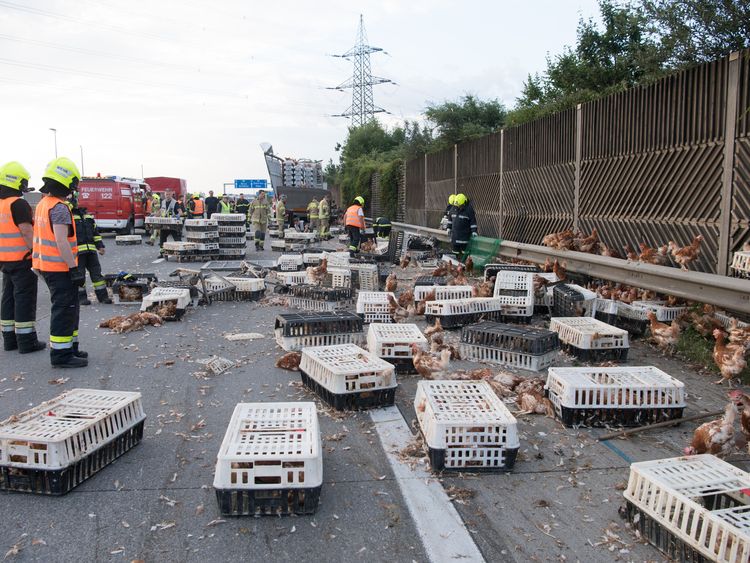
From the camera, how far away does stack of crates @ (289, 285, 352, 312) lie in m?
10.6

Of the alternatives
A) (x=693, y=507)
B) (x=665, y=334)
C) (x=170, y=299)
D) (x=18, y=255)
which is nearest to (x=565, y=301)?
(x=665, y=334)

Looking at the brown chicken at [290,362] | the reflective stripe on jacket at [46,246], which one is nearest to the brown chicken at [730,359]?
the brown chicken at [290,362]

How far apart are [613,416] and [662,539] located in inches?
72.9

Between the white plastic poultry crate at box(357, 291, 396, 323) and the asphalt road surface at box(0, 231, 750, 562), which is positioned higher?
the white plastic poultry crate at box(357, 291, 396, 323)

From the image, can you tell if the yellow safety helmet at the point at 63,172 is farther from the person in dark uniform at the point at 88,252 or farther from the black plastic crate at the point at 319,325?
the person in dark uniform at the point at 88,252

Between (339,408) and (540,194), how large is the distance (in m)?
10.4

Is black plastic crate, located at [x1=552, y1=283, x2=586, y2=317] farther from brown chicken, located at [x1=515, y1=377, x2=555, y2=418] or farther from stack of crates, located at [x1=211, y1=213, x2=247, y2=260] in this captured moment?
stack of crates, located at [x1=211, y1=213, x2=247, y2=260]

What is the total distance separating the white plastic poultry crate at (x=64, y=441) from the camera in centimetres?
386

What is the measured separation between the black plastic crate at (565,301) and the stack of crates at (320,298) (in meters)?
3.47

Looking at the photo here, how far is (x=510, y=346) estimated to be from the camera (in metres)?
6.85

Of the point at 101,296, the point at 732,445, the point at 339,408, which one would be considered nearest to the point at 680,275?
the point at 732,445

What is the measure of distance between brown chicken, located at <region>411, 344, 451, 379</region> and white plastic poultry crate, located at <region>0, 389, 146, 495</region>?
2.76 metres

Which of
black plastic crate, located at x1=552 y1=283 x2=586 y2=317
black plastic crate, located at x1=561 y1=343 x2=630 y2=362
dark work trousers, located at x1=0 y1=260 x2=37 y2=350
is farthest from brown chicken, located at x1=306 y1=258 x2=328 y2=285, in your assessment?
black plastic crate, located at x1=561 y1=343 x2=630 y2=362

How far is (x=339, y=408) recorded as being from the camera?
5.41 m
